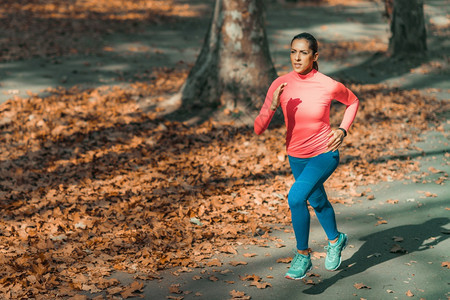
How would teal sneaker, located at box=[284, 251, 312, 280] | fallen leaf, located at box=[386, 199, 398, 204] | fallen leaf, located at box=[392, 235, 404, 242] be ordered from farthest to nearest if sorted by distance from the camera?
fallen leaf, located at box=[386, 199, 398, 204]
fallen leaf, located at box=[392, 235, 404, 242]
teal sneaker, located at box=[284, 251, 312, 280]

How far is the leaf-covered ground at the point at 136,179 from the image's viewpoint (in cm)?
585

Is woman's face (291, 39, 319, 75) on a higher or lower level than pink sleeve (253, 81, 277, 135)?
higher

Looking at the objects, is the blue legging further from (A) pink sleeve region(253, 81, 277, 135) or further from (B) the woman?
(A) pink sleeve region(253, 81, 277, 135)

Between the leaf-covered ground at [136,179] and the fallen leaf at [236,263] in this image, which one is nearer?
the fallen leaf at [236,263]

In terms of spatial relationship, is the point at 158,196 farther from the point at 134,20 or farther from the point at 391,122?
the point at 134,20

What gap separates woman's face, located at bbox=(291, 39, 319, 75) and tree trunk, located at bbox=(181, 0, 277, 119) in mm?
6173

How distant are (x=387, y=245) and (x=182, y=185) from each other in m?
3.08

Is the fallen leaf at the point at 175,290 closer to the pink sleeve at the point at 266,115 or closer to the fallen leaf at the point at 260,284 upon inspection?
the fallen leaf at the point at 260,284

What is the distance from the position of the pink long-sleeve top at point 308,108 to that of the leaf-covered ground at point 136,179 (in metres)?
1.75

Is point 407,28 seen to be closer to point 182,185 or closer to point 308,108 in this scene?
point 182,185

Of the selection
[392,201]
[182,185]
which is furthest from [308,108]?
[182,185]

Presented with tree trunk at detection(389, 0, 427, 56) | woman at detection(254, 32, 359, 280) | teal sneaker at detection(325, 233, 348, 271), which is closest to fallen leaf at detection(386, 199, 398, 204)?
teal sneaker at detection(325, 233, 348, 271)

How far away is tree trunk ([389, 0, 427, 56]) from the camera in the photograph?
1480 centimetres

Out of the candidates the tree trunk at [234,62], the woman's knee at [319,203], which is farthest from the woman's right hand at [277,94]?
the tree trunk at [234,62]
